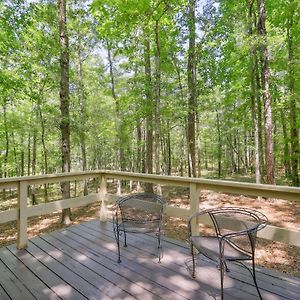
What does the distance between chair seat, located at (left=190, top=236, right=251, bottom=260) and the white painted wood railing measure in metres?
0.55

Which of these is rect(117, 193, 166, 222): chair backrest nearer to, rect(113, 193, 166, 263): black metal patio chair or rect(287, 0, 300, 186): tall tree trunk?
rect(113, 193, 166, 263): black metal patio chair

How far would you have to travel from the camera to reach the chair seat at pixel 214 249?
6.53 feet

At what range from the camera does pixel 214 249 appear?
6.90 ft

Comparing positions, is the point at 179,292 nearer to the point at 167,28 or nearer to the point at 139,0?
the point at 139,0

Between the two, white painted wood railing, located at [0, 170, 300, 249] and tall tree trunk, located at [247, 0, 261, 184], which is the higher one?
tall tree trunk, located at [247, 0, 261, 184]

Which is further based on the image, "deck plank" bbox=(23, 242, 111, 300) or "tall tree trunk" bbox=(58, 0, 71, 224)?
"tall tree trunk" bbox=(58, 0, 71, 224)

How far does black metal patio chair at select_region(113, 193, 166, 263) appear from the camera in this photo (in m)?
2.83

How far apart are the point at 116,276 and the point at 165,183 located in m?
1.25

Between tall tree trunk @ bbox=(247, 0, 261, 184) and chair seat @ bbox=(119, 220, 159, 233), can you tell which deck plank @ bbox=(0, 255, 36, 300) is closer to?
chair seat @ bbox=(119, 220, 159, 233)

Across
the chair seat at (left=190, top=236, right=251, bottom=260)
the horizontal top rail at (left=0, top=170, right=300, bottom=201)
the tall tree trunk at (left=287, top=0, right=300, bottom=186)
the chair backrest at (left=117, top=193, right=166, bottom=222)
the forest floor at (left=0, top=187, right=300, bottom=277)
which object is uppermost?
the tall tree trunk at (left=287, top=0, right=300, bottom=186)

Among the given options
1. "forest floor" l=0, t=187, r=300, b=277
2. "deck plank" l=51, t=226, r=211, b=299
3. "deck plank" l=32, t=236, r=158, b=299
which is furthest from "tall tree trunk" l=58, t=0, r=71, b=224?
"deck plank" l=32, t=236, r=158, b=299

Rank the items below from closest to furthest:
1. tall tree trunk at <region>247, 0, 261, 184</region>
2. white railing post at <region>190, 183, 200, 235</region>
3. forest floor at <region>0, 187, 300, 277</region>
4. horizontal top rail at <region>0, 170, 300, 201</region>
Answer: horizontal top rail at <region>0, 170, 300, 201</region>, white railing post at <region>190, 183, 200, 235</region>, forest floor at <region>0, 187, 300, 277</region>, tall tree trunk at <region>247, 0, 261, 184</region>

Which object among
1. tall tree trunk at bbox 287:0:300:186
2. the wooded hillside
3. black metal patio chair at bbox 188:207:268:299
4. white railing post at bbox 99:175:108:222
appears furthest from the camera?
tall tree trunk at bbox 287:0:300:186

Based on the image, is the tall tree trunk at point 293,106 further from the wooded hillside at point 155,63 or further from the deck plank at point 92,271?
the deck plank at point 92,271
